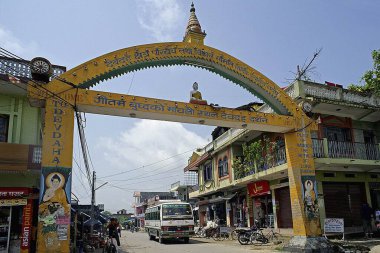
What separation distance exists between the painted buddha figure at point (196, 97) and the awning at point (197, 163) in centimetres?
1623

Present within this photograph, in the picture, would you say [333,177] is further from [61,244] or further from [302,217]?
[61,244]

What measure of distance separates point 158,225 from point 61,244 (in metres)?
12.3

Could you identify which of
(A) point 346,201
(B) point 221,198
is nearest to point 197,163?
(B) point 221,198

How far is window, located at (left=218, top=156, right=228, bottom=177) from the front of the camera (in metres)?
26.9

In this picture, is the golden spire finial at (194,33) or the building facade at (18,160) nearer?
the building facade at (18,160)

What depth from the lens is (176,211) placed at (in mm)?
21938

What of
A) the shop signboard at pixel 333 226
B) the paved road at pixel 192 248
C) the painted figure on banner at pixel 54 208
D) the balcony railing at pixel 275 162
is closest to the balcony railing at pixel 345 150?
the balcony railing at pixel 275 162

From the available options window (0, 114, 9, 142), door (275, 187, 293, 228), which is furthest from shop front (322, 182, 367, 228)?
window (0, 114, 9, 142)

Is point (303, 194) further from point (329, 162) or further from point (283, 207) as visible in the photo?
point (283, 207)

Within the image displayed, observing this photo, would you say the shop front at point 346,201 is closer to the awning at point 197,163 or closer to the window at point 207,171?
the awning at point 197,163

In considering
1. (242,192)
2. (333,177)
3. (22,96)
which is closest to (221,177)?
(242,192)

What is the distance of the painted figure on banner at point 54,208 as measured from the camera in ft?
33.7

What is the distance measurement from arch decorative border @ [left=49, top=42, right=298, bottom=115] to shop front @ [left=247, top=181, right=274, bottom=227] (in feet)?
25.8

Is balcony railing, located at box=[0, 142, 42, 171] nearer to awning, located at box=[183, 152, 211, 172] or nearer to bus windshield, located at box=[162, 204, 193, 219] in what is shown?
bus windshield, located at box=[162, 204, 193, 219]
